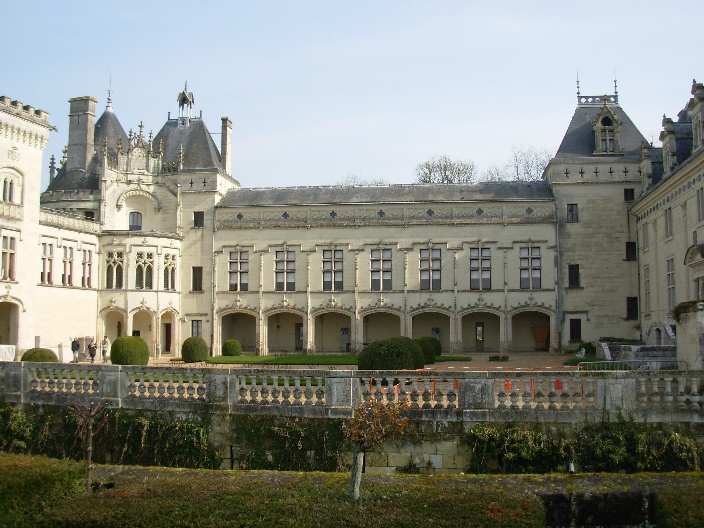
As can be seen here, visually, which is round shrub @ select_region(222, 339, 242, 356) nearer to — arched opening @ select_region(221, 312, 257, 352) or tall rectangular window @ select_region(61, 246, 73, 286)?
arched opening @ select_region(221, 312, 257, 352)

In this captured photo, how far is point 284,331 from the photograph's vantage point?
37031 millimetres

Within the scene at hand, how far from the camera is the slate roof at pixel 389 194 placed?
34.2 metres

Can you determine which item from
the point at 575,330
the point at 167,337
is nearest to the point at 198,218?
the point at 167,337

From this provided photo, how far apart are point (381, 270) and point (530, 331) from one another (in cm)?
787

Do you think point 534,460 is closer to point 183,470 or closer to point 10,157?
point 183,470

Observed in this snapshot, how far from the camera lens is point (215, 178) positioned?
3591 cm

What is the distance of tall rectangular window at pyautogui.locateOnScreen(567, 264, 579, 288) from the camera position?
3303 cm

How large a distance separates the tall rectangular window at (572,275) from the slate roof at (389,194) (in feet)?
10.9

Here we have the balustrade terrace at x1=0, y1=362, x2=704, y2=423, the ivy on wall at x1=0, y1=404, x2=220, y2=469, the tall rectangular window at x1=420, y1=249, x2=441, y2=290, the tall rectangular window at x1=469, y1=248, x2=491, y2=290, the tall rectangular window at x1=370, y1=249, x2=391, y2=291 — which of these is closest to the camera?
the balustrade terrace at x1=0, y1=362, x2=704, y2=423

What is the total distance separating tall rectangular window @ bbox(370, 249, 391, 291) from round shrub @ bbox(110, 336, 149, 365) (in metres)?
13.4

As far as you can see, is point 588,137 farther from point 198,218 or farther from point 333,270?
point 198,218

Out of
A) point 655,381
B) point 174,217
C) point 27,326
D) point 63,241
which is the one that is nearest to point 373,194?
point 174,217

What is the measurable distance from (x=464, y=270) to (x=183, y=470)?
85.3 feet

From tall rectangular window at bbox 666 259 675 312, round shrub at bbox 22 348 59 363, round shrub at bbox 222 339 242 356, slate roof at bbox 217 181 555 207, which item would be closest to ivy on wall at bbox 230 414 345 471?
round shrub at bbox 22 348 59 363
